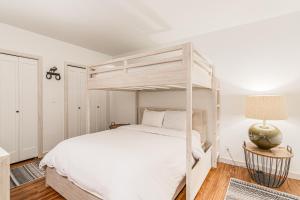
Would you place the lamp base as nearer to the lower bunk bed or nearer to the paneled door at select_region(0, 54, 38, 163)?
the lower bunk bed

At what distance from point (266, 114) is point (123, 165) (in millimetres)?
1852

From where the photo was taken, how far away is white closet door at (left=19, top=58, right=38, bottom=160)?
2.82 metres

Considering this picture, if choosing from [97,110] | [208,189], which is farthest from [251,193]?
[97,110]

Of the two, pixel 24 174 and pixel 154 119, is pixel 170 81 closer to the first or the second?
pixel 154 119

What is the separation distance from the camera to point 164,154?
1678mm

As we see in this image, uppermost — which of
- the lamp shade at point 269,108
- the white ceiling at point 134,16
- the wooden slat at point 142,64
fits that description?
the white ceiling at point 134,16

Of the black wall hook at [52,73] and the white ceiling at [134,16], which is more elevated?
the white ceiling at [134,16]

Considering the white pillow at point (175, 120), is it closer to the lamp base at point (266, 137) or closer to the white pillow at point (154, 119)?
the white pillow at point (154, 119)

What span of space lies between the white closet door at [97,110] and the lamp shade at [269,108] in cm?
326

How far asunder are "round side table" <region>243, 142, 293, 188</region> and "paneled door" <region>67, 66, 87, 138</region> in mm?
3243

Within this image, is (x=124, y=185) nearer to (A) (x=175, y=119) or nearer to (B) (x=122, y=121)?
(A) (x=175, y=119)

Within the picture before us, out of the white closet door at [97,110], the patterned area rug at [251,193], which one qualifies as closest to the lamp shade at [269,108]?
the patterned area rug at [251,193]

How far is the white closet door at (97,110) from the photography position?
393cm

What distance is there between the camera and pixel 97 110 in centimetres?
406
